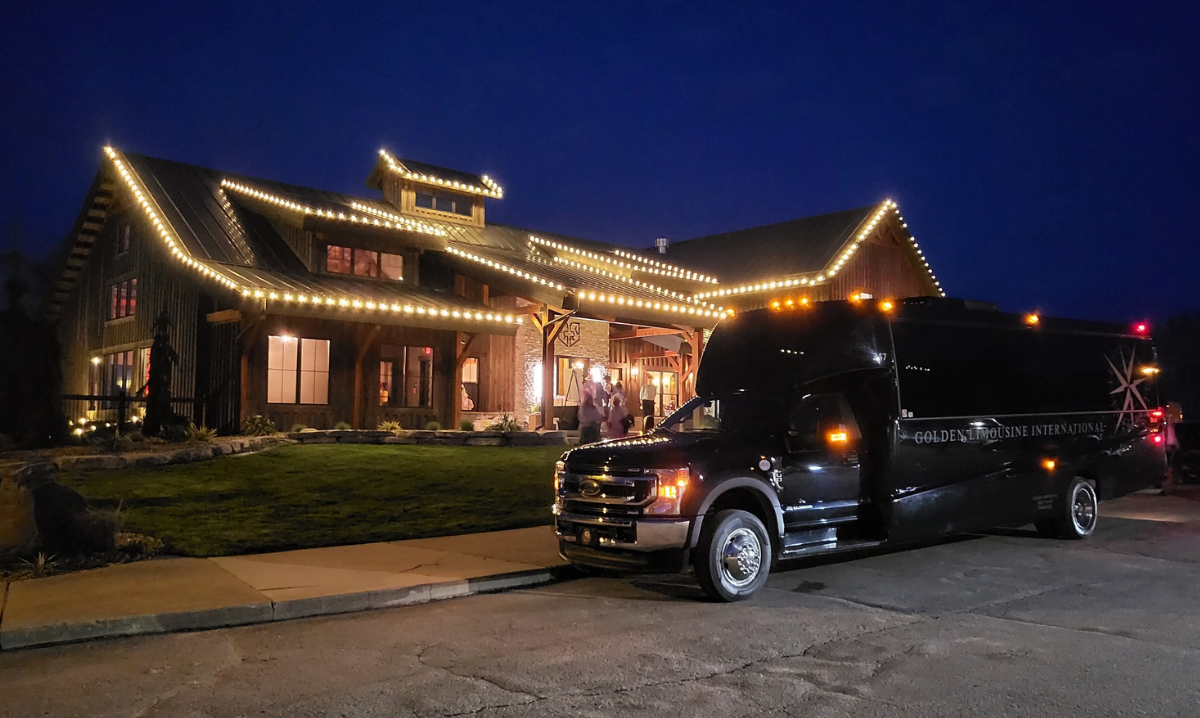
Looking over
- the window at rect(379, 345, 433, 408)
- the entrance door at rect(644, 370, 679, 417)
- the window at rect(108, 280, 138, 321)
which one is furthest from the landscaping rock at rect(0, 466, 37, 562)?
the entrance door at rect(644, 370, 679, 417)

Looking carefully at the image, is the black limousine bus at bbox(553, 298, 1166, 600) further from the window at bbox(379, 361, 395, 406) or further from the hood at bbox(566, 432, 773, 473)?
the window at bbox(379, 361, 395, 406)

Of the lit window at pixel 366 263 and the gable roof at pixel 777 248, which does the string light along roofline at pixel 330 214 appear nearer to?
the lit window at pixel 366 263

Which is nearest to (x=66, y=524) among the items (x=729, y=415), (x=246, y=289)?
(x=729, y=415)

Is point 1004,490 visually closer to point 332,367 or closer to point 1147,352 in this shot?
point 1147,352

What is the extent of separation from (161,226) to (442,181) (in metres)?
7.81

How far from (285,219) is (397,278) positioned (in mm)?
3105

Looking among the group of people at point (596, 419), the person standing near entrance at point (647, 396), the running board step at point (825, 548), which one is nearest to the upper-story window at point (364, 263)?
the person standing near entrance at point (647, 396)

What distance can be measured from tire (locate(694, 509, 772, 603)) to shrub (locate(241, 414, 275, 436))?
13342mm

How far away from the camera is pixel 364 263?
77.1ft

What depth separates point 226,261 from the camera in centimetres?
2084

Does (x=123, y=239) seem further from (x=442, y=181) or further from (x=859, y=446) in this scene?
(x=859, y=446)

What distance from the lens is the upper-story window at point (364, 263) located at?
23.0 m

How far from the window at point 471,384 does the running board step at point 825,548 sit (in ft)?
55.6

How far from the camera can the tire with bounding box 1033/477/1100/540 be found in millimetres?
11281
